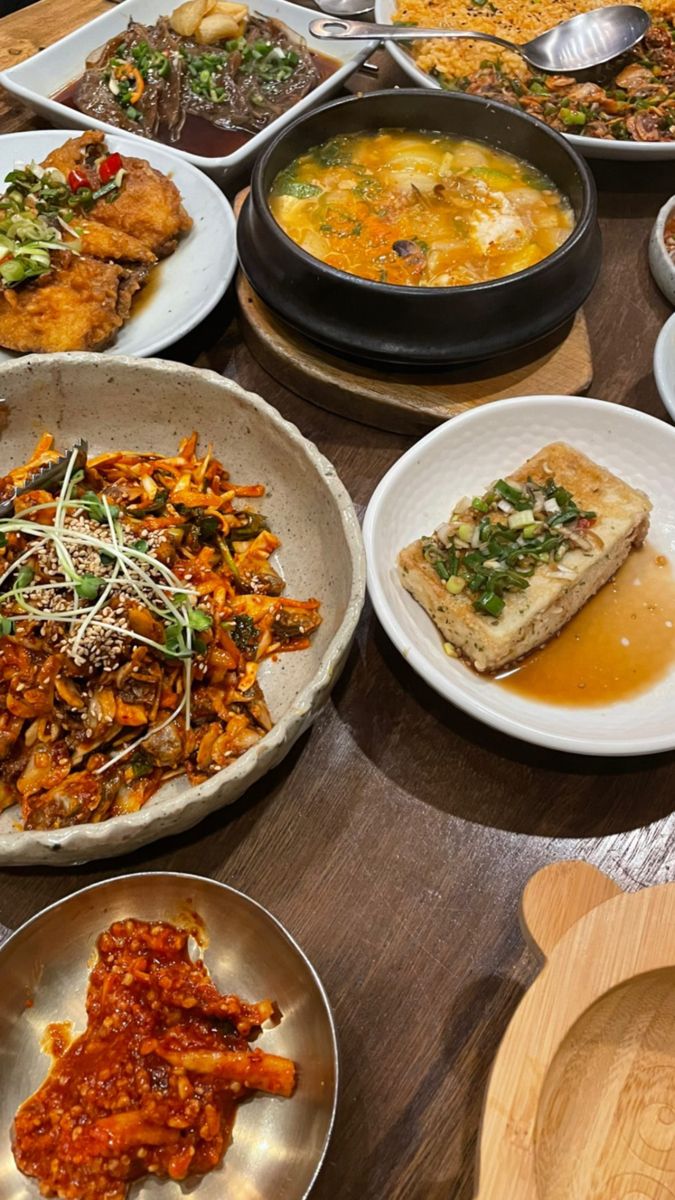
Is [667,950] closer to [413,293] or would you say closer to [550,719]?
[550,719]

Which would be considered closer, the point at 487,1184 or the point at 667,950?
the point at 487,1184

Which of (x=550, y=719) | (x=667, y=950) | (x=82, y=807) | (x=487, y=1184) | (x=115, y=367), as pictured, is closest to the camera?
(x=487, y=1184)

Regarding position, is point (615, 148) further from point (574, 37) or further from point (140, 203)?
point (140, 203)

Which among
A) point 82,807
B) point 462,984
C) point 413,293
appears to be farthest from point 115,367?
point 462,984

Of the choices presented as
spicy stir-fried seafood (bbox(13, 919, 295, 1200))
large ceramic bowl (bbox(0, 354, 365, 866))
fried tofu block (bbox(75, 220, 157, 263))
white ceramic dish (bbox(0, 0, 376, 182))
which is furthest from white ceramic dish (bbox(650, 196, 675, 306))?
spicy stir-fried seafood (bbox(13, 919, 295, 1200))

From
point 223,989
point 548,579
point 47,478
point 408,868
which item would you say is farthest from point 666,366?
point 223,989

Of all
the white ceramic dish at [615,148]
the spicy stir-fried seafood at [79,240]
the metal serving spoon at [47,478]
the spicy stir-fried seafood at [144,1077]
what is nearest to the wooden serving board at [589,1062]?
the spicy stir-fried seafood at [144,1077]
